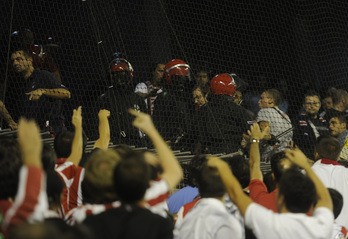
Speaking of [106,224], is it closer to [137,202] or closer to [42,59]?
[137,202]

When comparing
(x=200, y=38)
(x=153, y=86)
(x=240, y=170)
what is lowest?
(x=240, y=170)

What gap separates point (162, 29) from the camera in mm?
7719

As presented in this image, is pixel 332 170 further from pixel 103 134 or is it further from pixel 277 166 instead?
pixel 103 134

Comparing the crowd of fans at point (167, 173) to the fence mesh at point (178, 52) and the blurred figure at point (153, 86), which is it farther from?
the blurred figure at point (153, 86)

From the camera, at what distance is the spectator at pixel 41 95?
199 inches

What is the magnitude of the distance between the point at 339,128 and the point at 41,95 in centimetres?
314

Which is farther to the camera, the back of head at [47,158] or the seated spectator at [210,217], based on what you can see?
the back of head at [47,158]

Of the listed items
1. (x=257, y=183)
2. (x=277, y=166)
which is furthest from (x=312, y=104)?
(x=257, y=183)

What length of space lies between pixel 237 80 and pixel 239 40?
54.6 inches

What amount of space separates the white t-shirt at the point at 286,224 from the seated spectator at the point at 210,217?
13 cm

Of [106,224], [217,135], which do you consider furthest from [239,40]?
[106,224]

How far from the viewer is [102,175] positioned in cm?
221

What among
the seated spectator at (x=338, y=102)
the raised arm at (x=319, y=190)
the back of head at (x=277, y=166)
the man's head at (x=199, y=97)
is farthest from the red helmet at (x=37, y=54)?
the raised arm at (x=319, y=190)

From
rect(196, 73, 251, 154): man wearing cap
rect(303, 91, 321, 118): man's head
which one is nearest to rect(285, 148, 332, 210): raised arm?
rect(196, 73, 251, 154): man wearing cap
